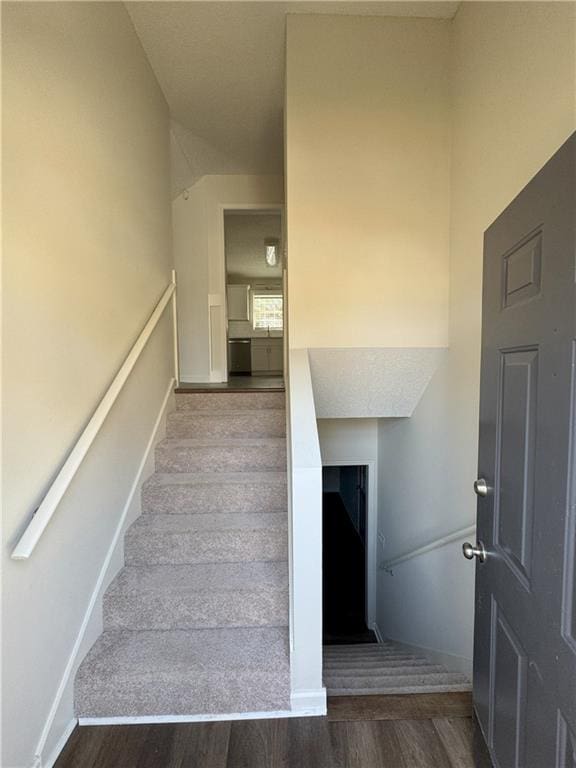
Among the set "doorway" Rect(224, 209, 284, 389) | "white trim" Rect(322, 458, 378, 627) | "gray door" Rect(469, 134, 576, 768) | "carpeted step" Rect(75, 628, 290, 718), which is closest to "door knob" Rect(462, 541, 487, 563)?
"gray door" Rect(469, 134, 576, 768)

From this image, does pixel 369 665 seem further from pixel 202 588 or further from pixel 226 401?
pixel 226 401

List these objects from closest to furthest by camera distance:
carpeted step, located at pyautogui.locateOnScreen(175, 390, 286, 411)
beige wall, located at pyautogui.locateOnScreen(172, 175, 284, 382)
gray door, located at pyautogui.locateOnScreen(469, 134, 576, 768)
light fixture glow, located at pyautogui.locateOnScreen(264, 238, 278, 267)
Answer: gray door, located at pyautogui.locateOnScreen(469, 134, 576, 768)
carpeted step, located at pyautogui.locateOnScreen(175, 390, 286, 411)
beige wall, located at pyautogui.locateOnScreen(172, 175, 284, 382)
light fixture glow, located at pyautogui.locateOnScreen(264, 238, 278, 267)

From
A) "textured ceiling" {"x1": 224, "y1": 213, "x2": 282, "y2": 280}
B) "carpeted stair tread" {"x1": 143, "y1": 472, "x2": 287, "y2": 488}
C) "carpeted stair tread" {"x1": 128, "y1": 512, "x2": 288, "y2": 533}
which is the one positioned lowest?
"carpeted stair tread" {"x1": 128, "y1": 512, "x2": 288, "y2": 533}

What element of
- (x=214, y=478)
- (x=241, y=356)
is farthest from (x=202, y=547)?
(x=241, y=356)

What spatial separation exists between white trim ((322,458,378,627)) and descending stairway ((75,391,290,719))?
1.24m

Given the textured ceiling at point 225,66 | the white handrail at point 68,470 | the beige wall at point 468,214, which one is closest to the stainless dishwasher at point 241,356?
the textured ceiling at point 225,66

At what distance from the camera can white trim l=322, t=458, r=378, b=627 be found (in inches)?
154

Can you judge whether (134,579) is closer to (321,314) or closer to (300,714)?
(300,714)

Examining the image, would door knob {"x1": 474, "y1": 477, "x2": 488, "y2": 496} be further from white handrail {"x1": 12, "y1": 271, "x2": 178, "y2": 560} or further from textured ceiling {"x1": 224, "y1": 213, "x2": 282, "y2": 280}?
textured ceiling {"x1": 224, "y1": 213, "x2": 282, "y2": 280}

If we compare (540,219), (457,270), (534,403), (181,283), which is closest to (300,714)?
(534,403)

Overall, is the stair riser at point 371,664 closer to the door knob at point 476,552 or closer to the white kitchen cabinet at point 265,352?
the door knob at point 476,552

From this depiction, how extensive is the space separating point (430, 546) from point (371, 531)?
5.28ft

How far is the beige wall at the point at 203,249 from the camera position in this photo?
14.1 feet

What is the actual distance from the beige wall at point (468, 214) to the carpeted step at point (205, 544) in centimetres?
100
